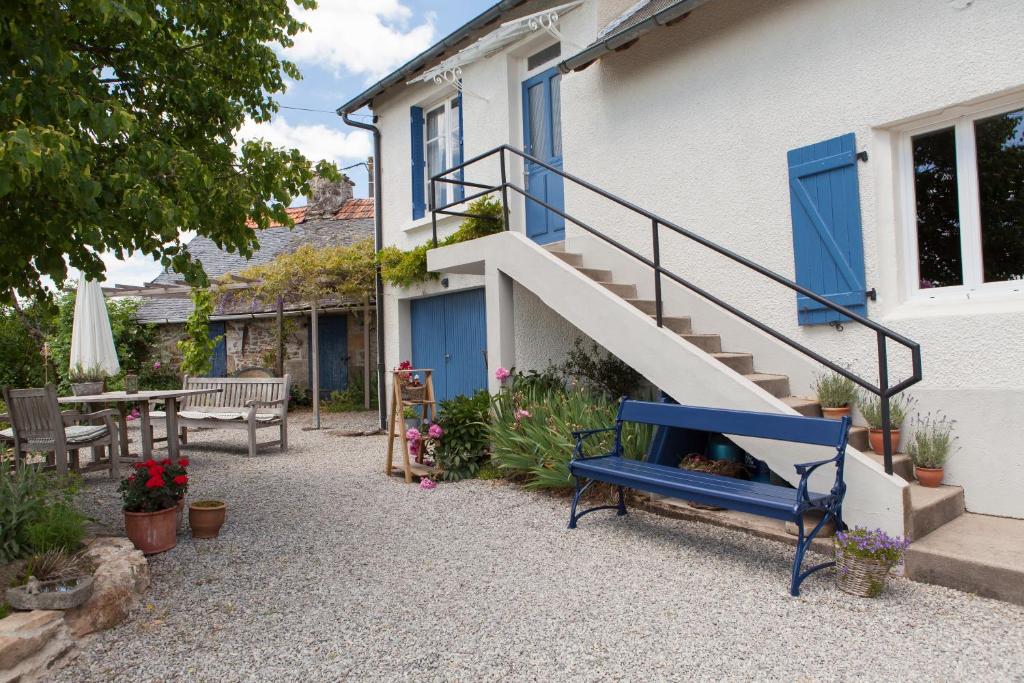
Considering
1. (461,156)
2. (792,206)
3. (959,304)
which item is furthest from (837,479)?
(461,156)

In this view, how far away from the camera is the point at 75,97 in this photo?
3635 millimetres

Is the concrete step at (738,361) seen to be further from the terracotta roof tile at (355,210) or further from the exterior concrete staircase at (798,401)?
the terracotta roof tile at (355,210)

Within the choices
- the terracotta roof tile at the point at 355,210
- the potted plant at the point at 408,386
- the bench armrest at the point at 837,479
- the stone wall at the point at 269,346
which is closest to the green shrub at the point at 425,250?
the potted plant at the point at 408,386

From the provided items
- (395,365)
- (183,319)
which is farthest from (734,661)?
(183,319)

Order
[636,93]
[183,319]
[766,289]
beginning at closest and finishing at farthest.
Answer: [766,289]
[636,93]
[183,319]

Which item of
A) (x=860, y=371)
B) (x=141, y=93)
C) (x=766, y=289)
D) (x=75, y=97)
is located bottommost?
(x=860, y=371)

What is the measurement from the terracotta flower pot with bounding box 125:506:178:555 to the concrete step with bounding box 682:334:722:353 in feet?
12.9

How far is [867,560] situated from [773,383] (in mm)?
1993

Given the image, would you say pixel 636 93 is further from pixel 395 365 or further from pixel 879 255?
pixel 395 365

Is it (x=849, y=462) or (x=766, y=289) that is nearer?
(x=849, y=462)

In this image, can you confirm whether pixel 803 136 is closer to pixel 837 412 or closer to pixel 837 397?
pixel 837 397

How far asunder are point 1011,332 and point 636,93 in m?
3.93

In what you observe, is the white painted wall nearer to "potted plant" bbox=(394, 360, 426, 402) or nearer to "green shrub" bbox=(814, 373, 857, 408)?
"green shrub" bbox=(814, 373, 857, 408)

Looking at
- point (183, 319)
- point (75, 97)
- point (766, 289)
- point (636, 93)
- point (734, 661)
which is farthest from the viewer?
point (183, 319)
